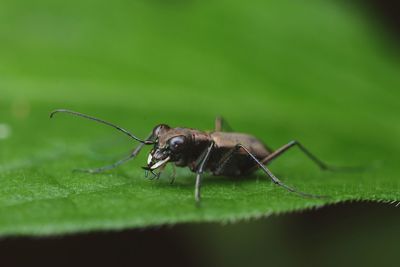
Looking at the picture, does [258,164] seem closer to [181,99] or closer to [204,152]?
[204,152]

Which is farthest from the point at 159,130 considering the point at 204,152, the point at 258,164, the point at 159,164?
the point at 258,164

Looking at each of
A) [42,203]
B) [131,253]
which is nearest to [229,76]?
[131,253]

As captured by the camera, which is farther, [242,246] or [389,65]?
[389,65]

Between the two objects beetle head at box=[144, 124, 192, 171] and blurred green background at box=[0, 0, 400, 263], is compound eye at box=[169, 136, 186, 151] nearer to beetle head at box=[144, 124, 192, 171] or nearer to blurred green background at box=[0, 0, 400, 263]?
beetle head at box=[144, 124, 192, 171]

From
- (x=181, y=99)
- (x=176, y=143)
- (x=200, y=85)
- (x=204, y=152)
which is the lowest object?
(x=204, y=152)

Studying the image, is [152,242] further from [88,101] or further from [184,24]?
[184,24]
